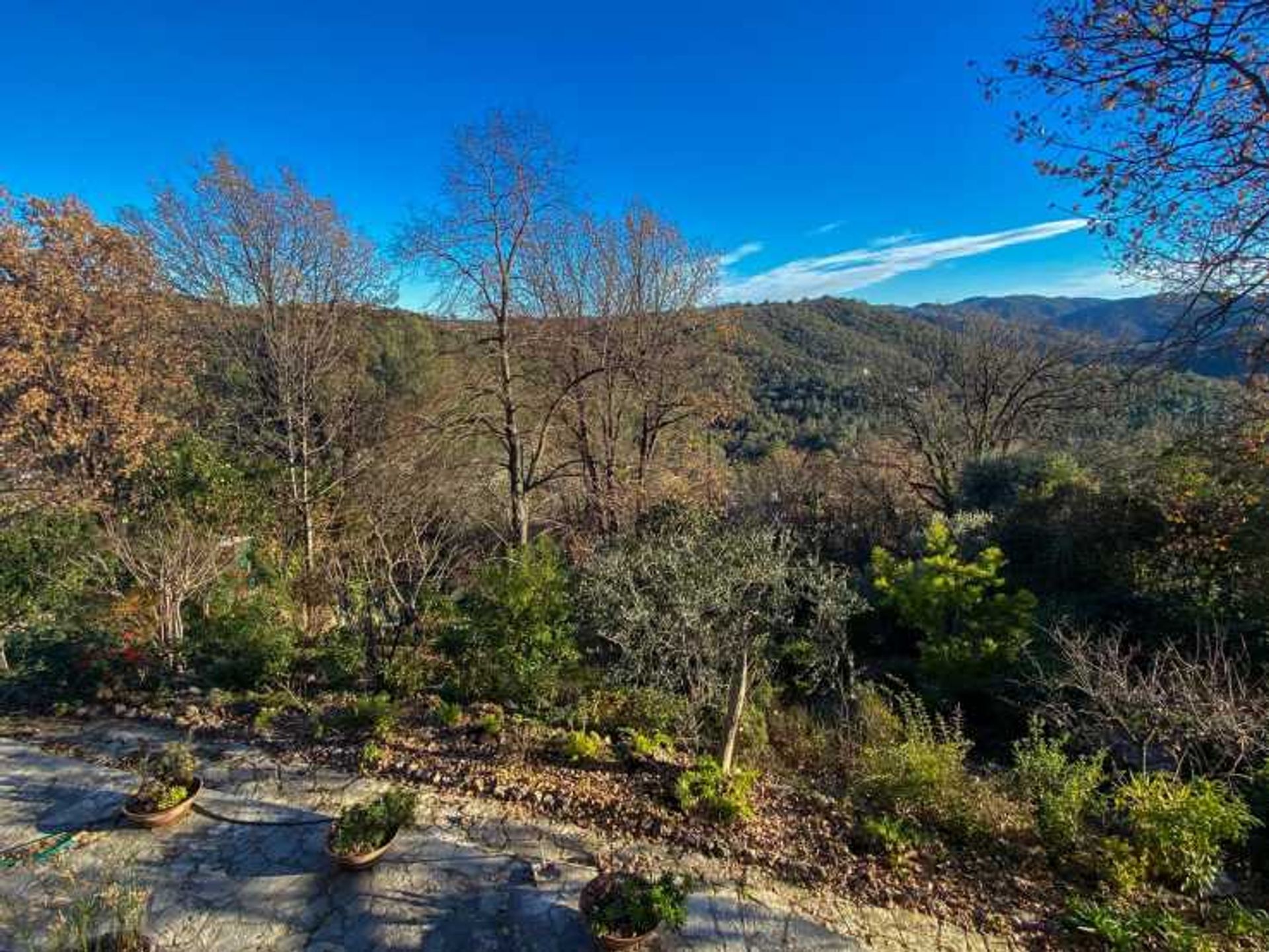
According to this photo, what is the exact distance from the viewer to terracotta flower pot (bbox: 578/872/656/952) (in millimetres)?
3189

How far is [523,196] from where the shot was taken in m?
8.93

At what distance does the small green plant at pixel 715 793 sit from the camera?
4.45m

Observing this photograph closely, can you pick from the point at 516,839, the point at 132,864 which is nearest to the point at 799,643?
the point at 516,839

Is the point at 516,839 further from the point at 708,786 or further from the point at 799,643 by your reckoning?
the point at 799,643

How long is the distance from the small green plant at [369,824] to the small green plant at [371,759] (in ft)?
2.77

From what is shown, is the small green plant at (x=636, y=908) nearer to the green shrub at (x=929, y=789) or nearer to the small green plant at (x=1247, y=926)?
the green shrub at (x=929, y=789)

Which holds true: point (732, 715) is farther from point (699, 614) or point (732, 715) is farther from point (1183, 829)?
point (1183, 829)

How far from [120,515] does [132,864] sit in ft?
26.5

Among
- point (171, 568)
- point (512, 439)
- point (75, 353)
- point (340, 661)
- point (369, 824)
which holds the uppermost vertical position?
point (75, 353)

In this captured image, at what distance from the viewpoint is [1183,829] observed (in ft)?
12.7

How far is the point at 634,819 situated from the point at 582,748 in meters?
0.80

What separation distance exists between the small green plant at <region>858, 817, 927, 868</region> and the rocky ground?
0.09 meters

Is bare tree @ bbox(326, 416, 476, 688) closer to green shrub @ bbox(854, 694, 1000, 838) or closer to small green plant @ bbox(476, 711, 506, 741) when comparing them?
small green plant @ bbox(476, 711, 506, 741)

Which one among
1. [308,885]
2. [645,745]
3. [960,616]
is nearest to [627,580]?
[645,745]
